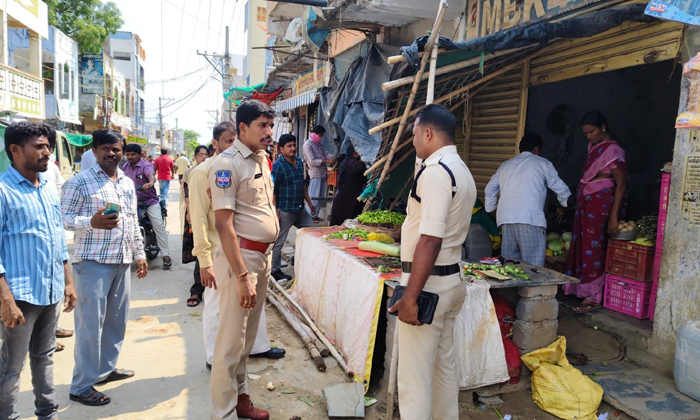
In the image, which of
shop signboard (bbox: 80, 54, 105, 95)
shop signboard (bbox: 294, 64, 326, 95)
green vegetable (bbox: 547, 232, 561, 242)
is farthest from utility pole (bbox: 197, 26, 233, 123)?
green vegetable (bbox: 547, 232, 561, 242)

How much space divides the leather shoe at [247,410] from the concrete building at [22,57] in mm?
16047

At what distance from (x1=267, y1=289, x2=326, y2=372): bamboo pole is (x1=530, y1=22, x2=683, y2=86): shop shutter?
4315mm

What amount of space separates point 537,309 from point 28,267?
3.72 metres

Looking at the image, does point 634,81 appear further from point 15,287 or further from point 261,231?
point 15,287

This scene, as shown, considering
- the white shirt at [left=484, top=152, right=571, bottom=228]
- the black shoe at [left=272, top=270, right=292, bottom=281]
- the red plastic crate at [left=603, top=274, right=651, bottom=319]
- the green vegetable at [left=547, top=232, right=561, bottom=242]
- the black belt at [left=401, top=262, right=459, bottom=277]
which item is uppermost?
the white shirt at [left=484, top=152, right=571, bottom=228]

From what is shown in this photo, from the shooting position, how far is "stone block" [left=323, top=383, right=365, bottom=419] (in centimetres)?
335

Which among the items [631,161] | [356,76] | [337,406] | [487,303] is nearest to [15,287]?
[337,406]

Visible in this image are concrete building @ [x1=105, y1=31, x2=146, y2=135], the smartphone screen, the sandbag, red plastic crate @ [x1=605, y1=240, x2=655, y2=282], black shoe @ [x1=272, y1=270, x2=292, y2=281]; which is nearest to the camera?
the smartphone screen

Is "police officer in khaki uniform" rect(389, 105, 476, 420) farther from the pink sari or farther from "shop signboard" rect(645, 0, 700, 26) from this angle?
the pink sari

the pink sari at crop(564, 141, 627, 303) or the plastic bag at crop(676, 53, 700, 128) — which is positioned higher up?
the plastic bag at crop(676, 53, 700, 128)

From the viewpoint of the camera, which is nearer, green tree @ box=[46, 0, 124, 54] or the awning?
the awning

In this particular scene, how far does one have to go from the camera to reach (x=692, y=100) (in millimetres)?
3107

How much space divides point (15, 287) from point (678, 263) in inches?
188

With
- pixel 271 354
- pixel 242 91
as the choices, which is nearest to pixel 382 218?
pixel 271 354
